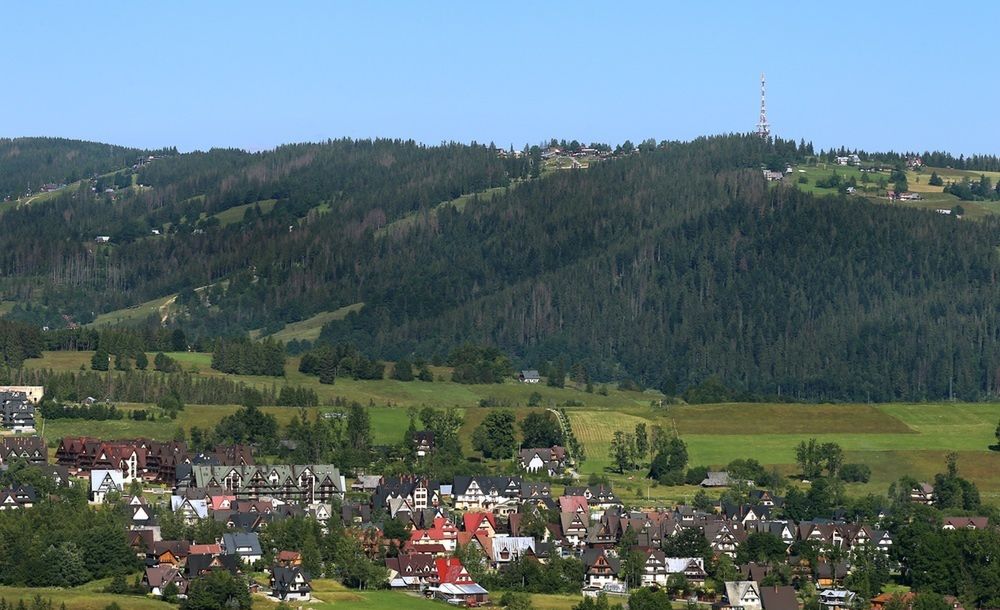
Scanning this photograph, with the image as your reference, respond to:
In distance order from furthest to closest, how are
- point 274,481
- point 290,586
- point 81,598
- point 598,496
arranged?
point 274,481
point 598,496
point 290,586
point 81,598

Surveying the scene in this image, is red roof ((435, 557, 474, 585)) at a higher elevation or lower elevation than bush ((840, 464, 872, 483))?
lower

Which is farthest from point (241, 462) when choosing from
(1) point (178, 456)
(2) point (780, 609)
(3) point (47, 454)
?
(2) point (780, 609)

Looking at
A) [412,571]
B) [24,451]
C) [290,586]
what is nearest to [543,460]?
[24,451]

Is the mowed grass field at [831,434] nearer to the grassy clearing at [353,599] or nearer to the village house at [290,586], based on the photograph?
the grassy clearing at [353,599]

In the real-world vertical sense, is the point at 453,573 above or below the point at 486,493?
below

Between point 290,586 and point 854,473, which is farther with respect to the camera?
point 854,473

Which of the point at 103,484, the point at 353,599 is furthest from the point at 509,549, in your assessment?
the point at 103,484

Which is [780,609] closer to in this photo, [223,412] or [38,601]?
[38,601]

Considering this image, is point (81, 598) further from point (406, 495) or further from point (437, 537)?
point (406, 495)

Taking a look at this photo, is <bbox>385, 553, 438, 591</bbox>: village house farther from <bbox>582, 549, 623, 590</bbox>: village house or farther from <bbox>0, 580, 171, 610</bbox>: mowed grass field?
<bbox>0, 580, 171, 610</bbox>: mowed grass field

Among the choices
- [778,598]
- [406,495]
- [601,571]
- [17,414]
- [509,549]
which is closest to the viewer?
[778,598]

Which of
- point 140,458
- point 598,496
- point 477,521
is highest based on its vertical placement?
point 140,458

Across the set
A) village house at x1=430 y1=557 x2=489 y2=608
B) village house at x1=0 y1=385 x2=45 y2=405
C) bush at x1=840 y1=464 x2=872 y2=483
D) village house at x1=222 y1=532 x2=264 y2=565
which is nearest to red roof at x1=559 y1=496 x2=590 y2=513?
village house at x1=430 y1=557 x2=489 y2=608

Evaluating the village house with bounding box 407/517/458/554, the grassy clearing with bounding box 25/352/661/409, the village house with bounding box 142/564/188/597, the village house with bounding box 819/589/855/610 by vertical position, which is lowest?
the village house with bounding box 819/589/855/610
